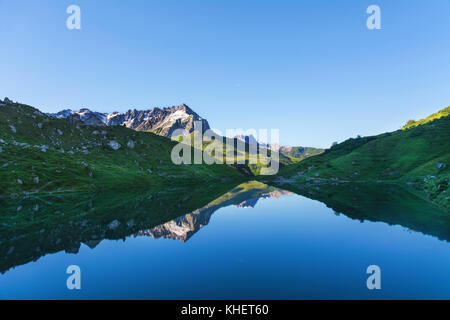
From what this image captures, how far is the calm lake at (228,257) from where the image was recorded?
16641 millimetres

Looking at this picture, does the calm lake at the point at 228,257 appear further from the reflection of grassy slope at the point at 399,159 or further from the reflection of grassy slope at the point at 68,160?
the reflection of grassy slope at the point at 399,159

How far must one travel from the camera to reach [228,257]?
931 inches

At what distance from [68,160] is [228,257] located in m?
135

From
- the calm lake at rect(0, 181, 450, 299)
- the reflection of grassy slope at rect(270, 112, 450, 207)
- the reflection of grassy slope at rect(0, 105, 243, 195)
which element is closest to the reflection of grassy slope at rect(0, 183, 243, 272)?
the calm lake at rect(0, 181, 450, 299)

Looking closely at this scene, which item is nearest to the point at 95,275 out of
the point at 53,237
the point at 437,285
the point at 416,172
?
the point at 53,237

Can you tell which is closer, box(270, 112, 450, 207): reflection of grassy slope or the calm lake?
the calm lake

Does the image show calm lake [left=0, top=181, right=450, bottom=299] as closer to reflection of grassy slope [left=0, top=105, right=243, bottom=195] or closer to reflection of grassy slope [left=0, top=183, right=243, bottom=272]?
reflection of grassy slope [left=0, top=183, right=243, bottom=272]

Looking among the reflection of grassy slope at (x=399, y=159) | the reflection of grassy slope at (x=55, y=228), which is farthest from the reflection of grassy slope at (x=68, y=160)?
the reflection of grassy slope at (x=399, y=159)

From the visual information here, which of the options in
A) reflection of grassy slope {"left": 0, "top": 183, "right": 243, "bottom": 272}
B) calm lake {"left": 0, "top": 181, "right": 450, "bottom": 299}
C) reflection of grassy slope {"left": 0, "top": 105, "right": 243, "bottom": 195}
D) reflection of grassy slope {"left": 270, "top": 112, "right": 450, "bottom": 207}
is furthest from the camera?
reflection of grassy slope {"left": 270, "top": 112, "right": 450, "bottom": 207}

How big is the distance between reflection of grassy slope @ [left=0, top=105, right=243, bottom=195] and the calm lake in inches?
2300

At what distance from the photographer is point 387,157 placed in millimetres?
166000

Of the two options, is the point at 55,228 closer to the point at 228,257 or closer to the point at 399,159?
the point at 228,257

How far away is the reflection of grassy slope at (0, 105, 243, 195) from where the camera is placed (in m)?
89.9
